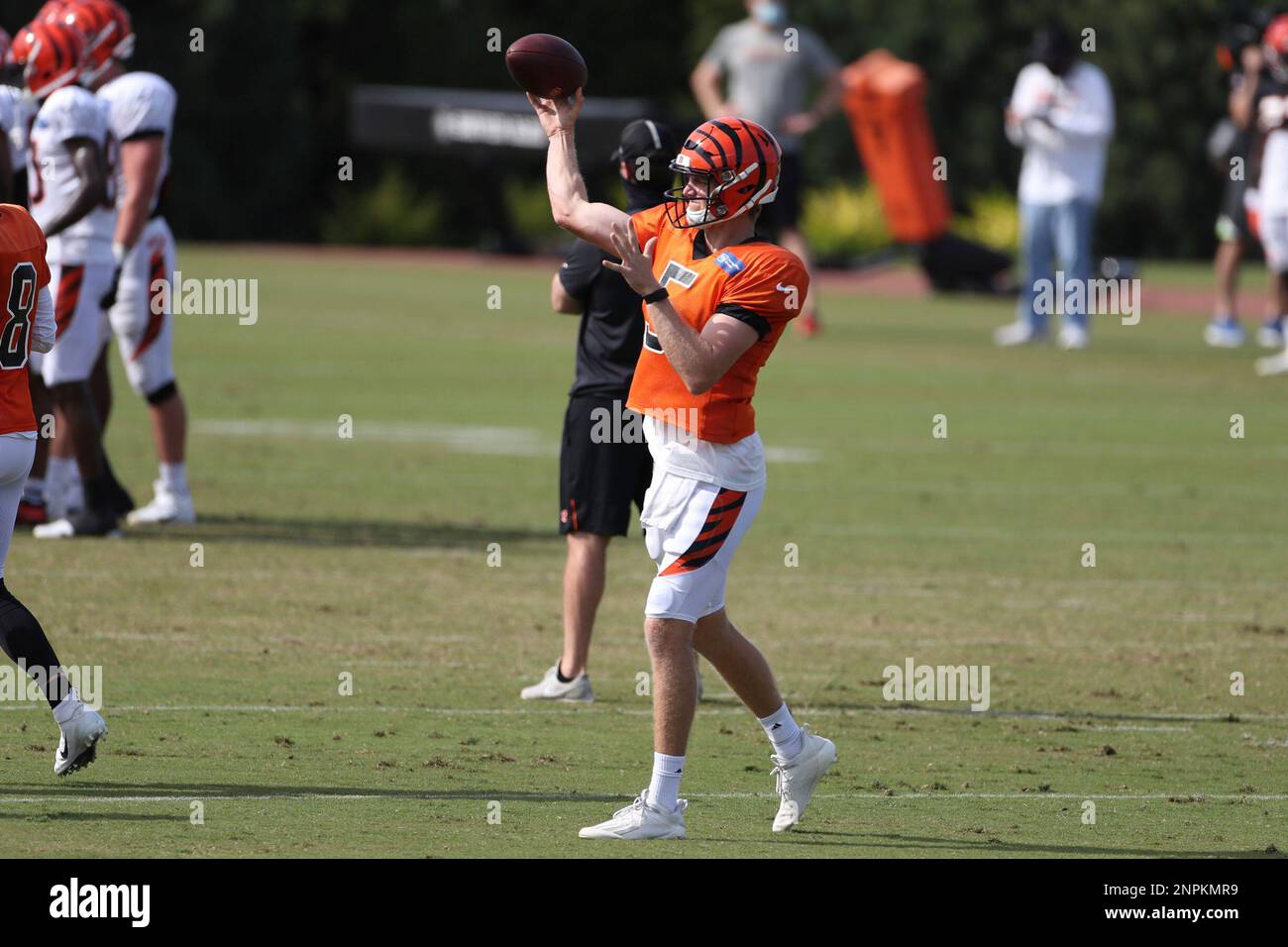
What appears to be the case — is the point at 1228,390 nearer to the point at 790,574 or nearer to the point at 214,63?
the point at 790,574

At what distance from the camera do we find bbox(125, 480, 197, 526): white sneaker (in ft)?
41.2

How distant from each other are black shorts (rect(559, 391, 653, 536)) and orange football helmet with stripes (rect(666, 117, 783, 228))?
207 centimetres

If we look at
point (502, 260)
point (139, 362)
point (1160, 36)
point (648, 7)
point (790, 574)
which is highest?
point (648, 7)

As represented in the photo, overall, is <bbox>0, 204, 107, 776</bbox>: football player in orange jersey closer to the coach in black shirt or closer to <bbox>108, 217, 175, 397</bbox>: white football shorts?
the coach in black shirt

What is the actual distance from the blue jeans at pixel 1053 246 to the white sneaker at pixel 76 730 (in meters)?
16.6

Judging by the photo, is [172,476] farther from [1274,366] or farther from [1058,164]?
[1058,164]

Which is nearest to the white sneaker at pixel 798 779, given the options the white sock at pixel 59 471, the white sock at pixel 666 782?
the white sock at pixel 666 782

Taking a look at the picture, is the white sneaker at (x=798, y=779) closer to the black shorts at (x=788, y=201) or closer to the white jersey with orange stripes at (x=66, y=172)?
the white jersey with orange stripes at (x=66, y=172)

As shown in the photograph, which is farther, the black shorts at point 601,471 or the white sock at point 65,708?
the black shorts at point 601,471

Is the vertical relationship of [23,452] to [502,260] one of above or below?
below

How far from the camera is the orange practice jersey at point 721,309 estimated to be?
678cm
